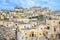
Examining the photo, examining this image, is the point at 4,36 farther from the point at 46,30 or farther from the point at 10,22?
the point at 46,30

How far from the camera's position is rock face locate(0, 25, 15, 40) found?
12.9 ft

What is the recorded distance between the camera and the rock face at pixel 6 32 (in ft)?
12.9

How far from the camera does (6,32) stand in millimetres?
4008

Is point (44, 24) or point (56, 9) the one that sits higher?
point (56, 9)

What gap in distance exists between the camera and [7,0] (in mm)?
4129

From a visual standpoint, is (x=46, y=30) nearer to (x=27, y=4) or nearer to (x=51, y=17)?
(x=51, y=17)

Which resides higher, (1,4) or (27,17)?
(1,4)

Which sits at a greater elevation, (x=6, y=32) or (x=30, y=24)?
(x=30, y=24)

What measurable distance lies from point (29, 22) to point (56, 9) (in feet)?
2.05

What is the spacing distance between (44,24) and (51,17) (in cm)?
21

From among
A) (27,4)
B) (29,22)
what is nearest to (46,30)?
(29,22)

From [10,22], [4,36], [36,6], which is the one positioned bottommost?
[4,36]

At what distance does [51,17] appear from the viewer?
4.08 metres

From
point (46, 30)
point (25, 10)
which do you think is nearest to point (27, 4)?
point (25, 10)
